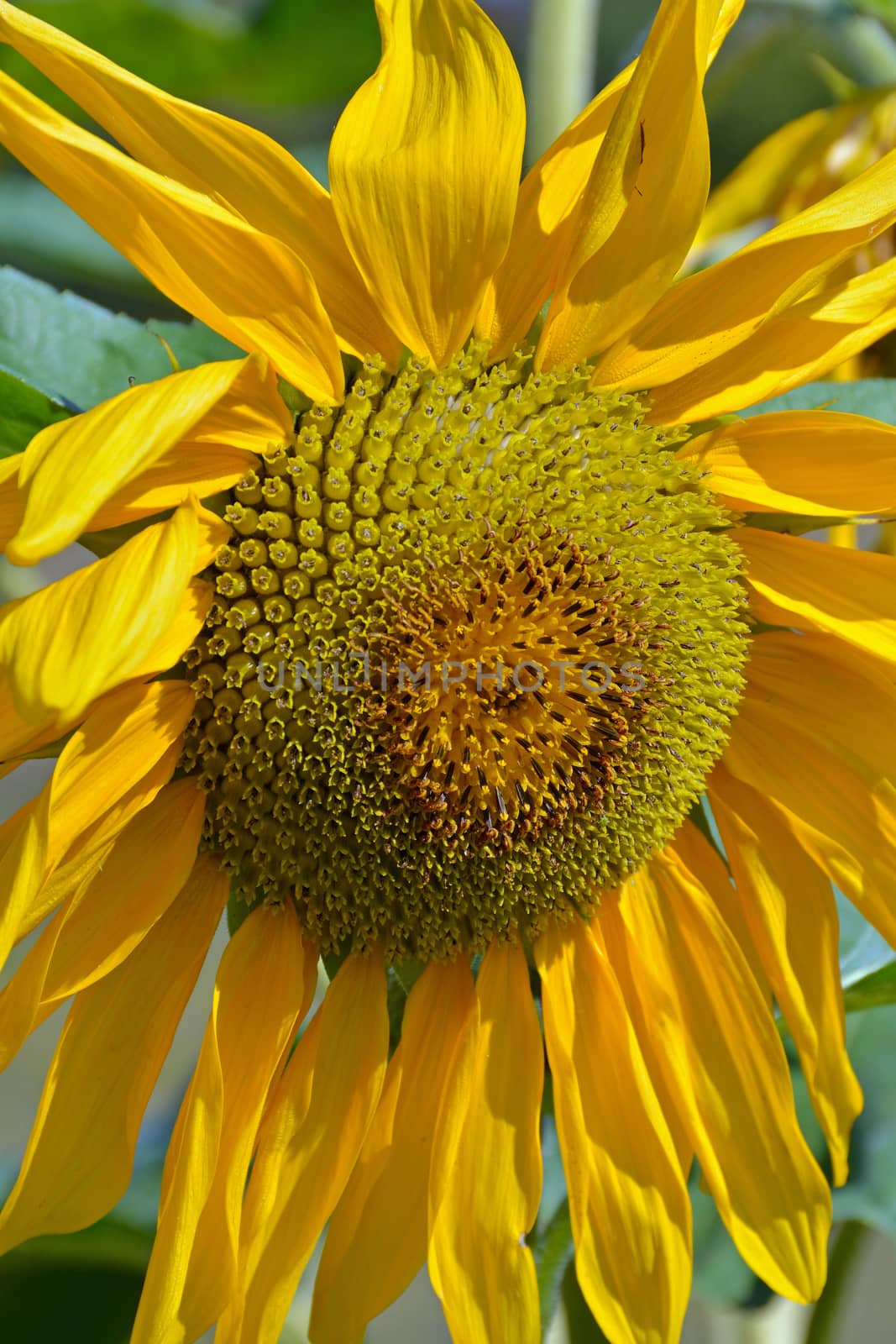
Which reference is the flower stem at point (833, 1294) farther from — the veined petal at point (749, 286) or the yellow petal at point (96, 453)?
the yellow petal at point (96, 453)

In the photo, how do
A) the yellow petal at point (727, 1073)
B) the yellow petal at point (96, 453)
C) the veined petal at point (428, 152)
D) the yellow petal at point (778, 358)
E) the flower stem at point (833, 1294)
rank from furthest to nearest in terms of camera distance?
the flower stem at point (833, 1294), the yellow petal at point (727, 1073), the yellow petal at point (778, 358), the veined petal at point (428, 152), the yellow petal at point (96, 453)

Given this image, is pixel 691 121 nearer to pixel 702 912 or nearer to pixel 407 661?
pixel 407 661

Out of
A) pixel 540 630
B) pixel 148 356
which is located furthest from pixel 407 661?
pixel 148 356

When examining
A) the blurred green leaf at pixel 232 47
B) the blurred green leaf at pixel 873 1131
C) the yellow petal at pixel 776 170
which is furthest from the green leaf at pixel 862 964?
the blurred green leaf at pixel 232 47

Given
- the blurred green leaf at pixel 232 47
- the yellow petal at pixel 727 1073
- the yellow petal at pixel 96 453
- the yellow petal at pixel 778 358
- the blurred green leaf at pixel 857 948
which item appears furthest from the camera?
the blurred green leaf at pixel 232 47

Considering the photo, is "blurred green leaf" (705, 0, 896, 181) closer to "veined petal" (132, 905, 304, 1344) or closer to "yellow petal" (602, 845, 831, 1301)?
"yellow petal" (602, 845, 831, 1301)

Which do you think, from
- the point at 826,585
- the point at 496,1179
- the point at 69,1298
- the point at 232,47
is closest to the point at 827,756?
the point at 826,585

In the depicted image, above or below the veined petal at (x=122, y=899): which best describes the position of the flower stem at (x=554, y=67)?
above
